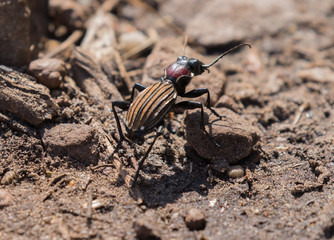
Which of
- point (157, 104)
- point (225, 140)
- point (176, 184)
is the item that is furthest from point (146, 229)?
point (225, 140)

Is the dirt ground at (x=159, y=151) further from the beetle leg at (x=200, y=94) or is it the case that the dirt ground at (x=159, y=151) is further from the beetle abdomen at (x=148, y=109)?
the beetle abdomen at (x=148, y=109)

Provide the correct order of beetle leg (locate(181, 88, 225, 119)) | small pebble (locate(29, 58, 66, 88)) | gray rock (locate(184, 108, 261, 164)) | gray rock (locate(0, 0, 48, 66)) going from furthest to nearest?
gray rock (locate(0, 0, 48, 66))
beetle leg (locate(181, 88, 225, 119))
small pebble (locate(29, 58, 66, 88))
gray rock (locate(184, 108, 261, 164))

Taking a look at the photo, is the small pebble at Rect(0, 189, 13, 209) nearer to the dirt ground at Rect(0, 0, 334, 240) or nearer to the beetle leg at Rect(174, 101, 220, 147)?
the dirt ground at Rect(0, 0, 334, 240)

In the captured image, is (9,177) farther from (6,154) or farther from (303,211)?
(303,211)

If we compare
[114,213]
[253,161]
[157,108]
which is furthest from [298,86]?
[114,213]

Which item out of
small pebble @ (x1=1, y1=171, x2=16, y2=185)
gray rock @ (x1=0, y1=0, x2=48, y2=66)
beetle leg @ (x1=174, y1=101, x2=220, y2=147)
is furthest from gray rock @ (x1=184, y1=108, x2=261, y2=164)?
gray rock @ (x1=0, y1=0, x2=48, y2=66)

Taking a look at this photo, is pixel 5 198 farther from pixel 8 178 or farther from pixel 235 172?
pixel 235 172
